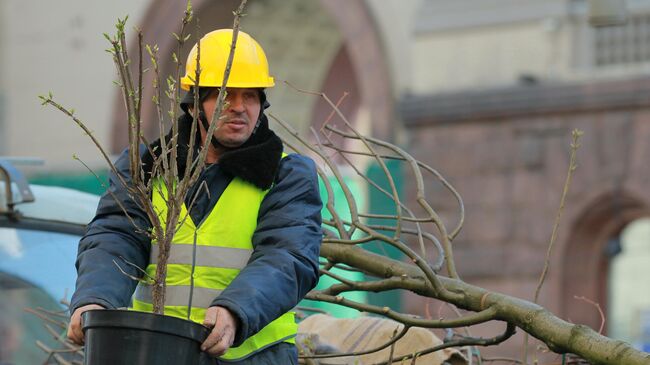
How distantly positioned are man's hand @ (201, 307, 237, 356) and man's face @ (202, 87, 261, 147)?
608 millimetres

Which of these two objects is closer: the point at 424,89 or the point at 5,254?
the point at 5,254

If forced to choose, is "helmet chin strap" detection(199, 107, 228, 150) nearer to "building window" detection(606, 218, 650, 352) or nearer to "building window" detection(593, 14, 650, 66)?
"building window" detection(593, 14, 650, 66)

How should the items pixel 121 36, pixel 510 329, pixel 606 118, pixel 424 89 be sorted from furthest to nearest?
1. pixel 424 89
2. pixel 606 118
3. pixel 510 329
4. pixel 121 36

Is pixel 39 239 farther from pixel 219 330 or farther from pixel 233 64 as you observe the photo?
pixel 219 330

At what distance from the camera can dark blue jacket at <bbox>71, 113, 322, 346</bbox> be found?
188 inches

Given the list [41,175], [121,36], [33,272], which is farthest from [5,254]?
[41,175]

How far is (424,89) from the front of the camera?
59.7ft

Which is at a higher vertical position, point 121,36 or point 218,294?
point 121,36

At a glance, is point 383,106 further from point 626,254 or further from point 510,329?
point 510,329

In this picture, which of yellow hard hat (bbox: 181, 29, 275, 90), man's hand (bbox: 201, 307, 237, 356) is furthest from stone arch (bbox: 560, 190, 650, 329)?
man's hand (bbox: 201, 307, 237, 356)

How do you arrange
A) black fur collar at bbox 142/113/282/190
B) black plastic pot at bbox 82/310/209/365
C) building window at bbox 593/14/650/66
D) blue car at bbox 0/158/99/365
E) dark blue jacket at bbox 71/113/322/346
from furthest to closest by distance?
building window at bbox 593/14/650/66
blue car at bbox 0/158/99/365
black fur collar at bbox 142/113/282/190
dark blue jacket at bbox 71/113/322/346
black plastic pot at bbox 82/310/209/365

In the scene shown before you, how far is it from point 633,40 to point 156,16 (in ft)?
20.7

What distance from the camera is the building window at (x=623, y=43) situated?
1709cm

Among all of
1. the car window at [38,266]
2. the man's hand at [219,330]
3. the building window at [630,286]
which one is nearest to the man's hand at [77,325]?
the man's hand at [219,330]
